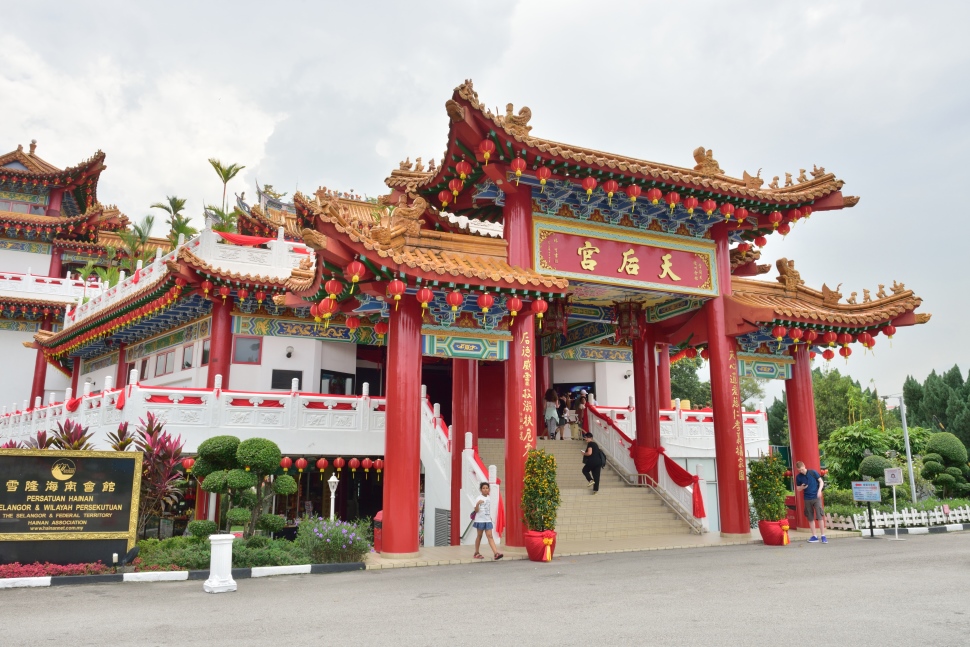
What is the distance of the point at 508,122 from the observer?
13.2 meters

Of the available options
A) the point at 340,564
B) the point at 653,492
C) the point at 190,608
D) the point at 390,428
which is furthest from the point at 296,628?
the point at 653,492

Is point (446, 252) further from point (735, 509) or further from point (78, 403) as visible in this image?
point (78, 403)

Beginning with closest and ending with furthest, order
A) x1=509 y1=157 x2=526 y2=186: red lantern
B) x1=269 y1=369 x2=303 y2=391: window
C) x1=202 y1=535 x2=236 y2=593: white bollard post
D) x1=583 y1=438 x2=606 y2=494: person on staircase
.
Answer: x1=202 y1=535 x2=236 y2=593: white bollard post < x1=509 y1=157 x2=526 y2=186: red lantern < x1=583 y1=438 x2=606 y2=494: person on staircase < x1=269 y1=369 x2=303 y2=391: window

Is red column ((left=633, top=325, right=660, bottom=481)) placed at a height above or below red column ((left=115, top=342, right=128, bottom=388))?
below

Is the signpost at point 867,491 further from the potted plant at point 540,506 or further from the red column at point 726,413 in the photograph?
the potted plant at point 540,506

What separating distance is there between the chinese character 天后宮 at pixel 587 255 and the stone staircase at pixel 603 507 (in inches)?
208

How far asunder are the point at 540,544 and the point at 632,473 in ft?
23.5

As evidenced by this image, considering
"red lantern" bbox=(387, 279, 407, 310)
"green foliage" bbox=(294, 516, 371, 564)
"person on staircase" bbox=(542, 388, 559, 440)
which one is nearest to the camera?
"green foliage" bbox=(294, 516, 371, 564)

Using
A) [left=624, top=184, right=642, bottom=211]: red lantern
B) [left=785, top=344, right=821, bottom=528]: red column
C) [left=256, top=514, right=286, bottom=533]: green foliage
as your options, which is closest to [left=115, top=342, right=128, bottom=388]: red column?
[left=256, top=514, right=286, bottom=533]: green foliage

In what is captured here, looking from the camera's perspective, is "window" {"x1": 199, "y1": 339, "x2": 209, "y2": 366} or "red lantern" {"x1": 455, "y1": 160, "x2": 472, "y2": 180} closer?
"red lantern" {"x1": 455, "y1": 160, "x2": 472, "y2": 180}

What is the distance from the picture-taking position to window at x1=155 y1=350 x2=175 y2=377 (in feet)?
76.1

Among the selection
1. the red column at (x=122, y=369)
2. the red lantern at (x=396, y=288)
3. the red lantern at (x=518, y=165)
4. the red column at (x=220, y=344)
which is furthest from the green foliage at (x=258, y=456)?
the red column at (x=122, y=369)

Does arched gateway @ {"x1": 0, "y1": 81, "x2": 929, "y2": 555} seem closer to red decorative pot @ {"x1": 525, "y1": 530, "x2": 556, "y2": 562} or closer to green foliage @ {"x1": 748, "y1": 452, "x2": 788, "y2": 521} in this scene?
green foliage @ {"x1": 748, "y1": 452, "x2": 788, "y2": 521}

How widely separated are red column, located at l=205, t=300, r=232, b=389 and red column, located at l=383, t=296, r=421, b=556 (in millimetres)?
9246
